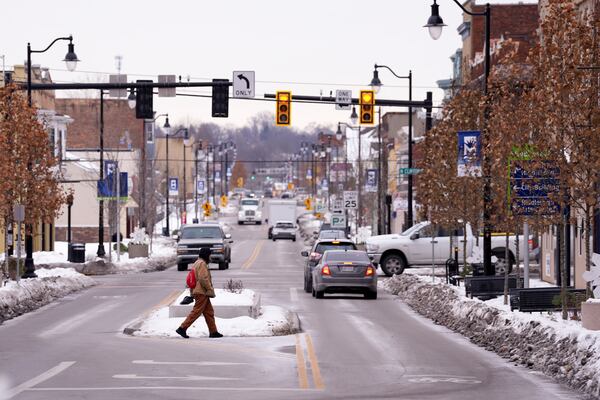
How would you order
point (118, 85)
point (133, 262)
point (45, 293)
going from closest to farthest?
1. point (45, 293)
2. point (118, 85)
3. point (133, 262)

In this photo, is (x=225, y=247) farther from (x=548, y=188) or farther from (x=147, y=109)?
(x=548, y=188)

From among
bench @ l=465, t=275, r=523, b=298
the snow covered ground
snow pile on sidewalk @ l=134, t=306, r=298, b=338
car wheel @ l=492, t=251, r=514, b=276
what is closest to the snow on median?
snow pile on sidewalk @ l=134, t=306, r=298, b=338

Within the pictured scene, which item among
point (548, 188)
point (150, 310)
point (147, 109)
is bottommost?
point (150, 310)

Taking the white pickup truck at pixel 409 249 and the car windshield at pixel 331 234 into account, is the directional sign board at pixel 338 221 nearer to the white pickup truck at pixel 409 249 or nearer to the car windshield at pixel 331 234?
the car windshield at pixel 331 234

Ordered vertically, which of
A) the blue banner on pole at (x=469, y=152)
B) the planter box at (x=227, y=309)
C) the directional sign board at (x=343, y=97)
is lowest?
the planter box at (x=227, y=309)

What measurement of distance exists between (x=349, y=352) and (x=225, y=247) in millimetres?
36432

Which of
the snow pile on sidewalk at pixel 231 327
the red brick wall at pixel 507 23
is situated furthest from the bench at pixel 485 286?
the red brick wall at pixel 507 23

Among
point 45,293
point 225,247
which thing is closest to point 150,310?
point 45,293

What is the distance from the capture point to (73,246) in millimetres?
60094

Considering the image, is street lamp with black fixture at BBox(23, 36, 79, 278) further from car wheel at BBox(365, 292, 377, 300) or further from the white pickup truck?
the white pickup truck

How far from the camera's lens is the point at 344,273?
37969mm

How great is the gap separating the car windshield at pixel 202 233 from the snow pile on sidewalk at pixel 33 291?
36.8ft

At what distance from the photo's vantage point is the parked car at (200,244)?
57.3m

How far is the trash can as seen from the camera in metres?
60.1
